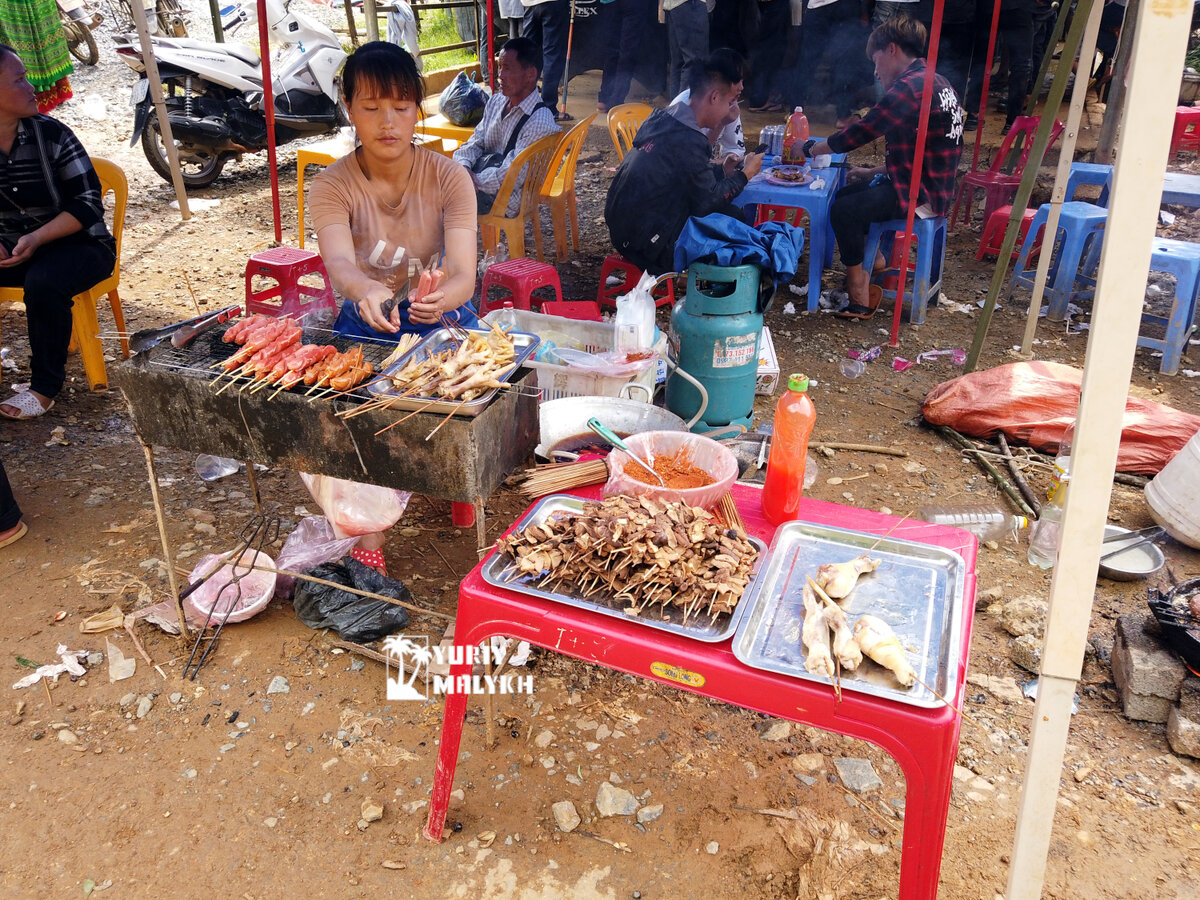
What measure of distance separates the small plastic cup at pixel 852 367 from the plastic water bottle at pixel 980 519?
169 cm

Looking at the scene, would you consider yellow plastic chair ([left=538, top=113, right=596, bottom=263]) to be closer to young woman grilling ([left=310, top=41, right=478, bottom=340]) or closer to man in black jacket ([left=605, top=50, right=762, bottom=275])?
man in black jacket ([left=605, top=50, right=762, bottom=275])

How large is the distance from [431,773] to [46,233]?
4.04 m

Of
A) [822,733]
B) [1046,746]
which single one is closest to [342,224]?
[822,733]

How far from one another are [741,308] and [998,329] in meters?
3.02

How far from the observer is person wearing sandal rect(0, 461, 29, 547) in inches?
145

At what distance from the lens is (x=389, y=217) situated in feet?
12.2

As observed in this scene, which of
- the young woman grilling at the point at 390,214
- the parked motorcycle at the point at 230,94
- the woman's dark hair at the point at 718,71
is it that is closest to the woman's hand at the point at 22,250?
the young woman grilling at the point at 390,214

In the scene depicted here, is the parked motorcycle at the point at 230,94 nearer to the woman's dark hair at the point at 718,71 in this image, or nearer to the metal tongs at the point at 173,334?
the woman's dark hair at the point at 718,71

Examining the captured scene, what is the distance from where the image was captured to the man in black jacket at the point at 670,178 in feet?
17.7

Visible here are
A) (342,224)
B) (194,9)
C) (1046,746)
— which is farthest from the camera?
(194,9)

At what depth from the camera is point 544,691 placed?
3.08m

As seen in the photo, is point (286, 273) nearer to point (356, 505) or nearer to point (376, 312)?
point (376, 312)

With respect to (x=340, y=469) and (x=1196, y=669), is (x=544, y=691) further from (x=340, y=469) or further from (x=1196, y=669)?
(x=1196, y=669)

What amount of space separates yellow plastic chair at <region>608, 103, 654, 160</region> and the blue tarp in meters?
3.21
